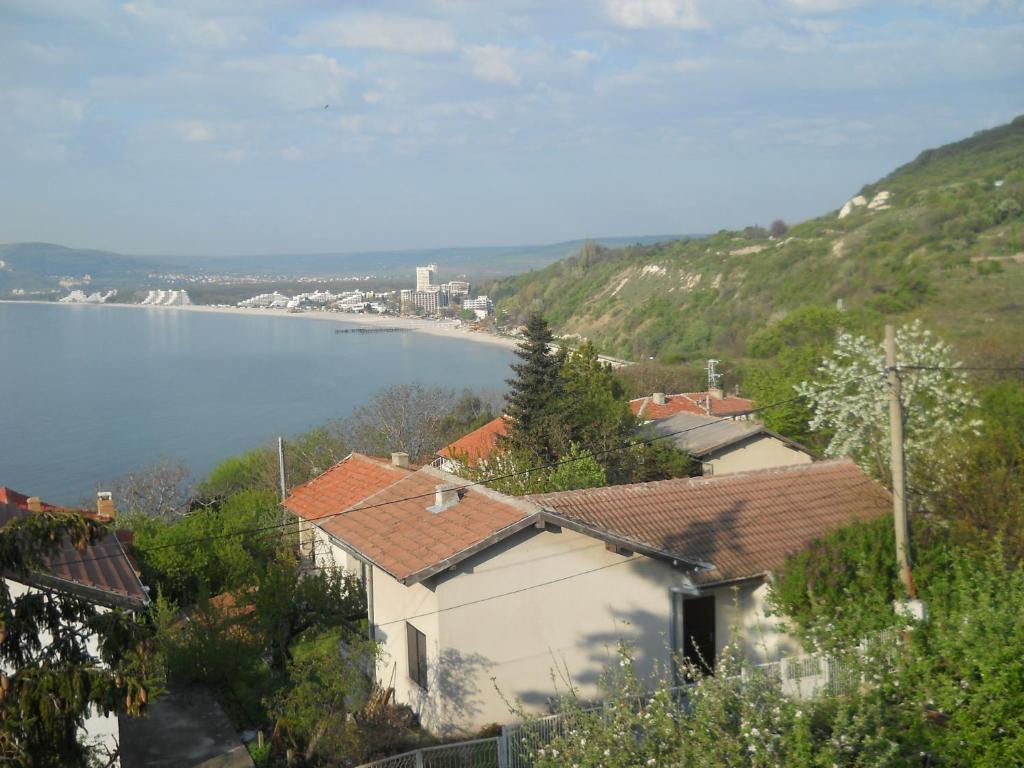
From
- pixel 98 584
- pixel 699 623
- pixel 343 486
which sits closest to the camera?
pixel 98 584

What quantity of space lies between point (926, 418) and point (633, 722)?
15462mm

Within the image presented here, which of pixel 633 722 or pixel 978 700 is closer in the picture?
pixel 633 722

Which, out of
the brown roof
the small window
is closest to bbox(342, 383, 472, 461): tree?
the brown roof

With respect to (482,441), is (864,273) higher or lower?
higher

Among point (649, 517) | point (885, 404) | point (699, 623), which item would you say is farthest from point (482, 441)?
point (699, 623)

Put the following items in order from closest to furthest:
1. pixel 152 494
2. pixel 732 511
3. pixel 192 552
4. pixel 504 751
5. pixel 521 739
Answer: pixel 521 739 < pixel 504 751 < pixel 732 511 < pixel 192 552 < pixel 152 494

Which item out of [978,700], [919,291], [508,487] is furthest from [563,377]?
[919,291]

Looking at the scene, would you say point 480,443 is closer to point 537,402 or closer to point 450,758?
point 537,402

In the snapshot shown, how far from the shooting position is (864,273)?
64.2m

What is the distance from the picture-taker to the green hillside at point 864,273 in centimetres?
4912

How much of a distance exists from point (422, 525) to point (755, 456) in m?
13.6

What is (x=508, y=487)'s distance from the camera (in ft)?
60.3

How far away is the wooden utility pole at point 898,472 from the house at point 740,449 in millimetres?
13058

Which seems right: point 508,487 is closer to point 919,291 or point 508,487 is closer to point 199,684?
point 199,684
